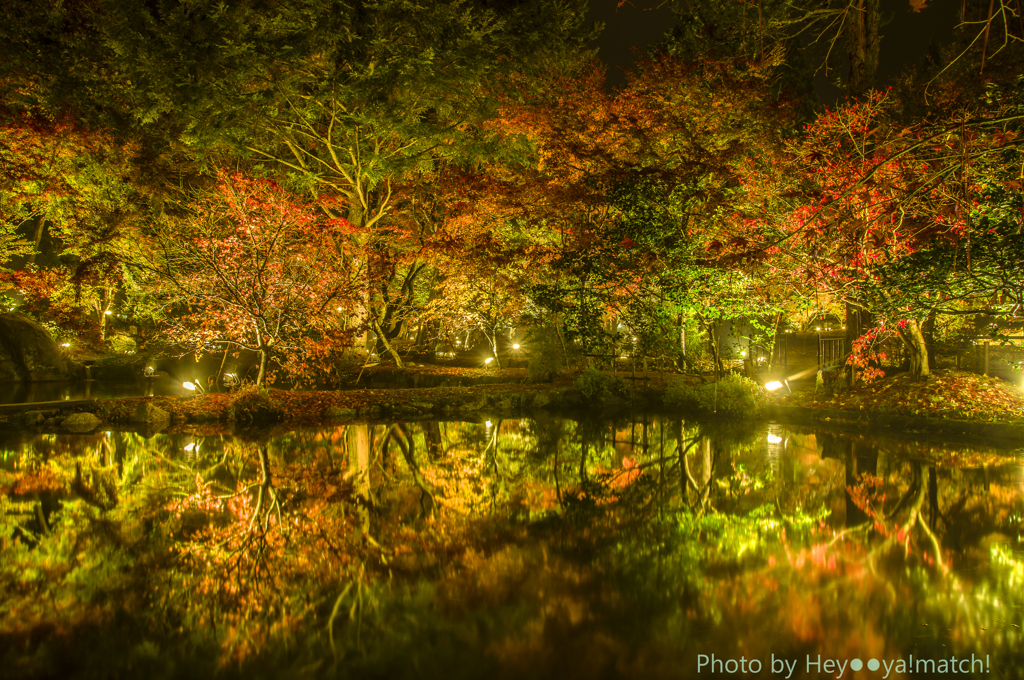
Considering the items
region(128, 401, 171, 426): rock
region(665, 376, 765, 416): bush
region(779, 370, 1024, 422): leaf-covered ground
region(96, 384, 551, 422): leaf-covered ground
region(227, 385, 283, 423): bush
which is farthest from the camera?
region(665, 376, 765, 416): bush

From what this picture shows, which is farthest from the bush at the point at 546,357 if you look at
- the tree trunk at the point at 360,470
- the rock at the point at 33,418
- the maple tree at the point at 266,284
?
the rock at the point at 33,418

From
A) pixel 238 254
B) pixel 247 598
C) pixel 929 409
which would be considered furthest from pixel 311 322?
pixel 929 409

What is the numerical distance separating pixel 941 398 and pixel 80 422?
1519 cm

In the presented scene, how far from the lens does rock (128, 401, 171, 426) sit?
11180 mm

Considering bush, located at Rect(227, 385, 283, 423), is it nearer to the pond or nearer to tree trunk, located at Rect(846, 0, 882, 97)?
the pond

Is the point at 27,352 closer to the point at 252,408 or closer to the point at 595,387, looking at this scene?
the point at 252,408

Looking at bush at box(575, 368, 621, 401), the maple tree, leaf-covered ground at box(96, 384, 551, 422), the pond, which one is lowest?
the pond

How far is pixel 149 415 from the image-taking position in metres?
11.2

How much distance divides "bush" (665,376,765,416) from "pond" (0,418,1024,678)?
3.79 metres

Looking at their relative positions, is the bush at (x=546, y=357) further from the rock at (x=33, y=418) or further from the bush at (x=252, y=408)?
the rock at (x=33, y=418)

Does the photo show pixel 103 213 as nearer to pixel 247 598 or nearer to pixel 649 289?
pixel 649 289

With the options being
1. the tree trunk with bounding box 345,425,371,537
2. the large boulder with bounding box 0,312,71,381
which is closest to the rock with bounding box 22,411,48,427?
the tree trunk with bounding box 345,425,371,537

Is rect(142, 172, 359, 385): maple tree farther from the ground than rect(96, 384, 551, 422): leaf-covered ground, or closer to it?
farther from the ground

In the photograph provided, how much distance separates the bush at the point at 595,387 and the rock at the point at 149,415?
867 centimetres
